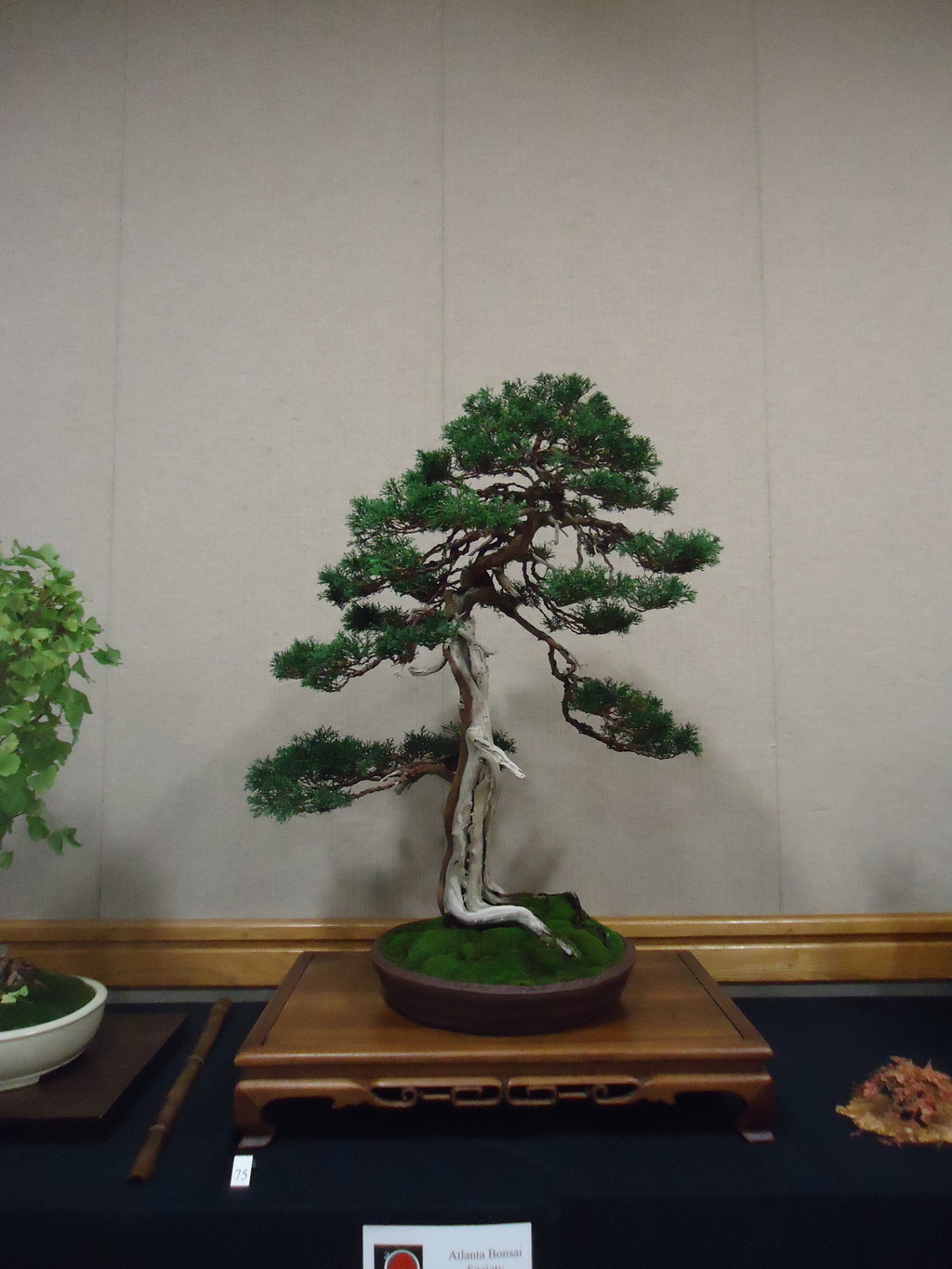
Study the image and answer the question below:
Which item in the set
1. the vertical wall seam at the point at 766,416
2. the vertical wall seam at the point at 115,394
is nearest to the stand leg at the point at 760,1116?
the vertical wall seam at the point at 766,416

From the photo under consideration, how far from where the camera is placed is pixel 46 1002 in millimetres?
1058

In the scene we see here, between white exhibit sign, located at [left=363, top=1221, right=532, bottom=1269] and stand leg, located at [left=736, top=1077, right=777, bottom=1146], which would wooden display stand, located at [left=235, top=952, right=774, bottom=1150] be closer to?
stand leg, located at [left=736, top=1077, right=777, bottom=1146]

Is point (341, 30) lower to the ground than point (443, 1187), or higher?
higher

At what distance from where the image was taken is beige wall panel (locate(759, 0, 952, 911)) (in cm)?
148

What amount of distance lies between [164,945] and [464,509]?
1.03m

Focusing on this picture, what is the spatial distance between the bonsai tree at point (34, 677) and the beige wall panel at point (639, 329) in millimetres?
733

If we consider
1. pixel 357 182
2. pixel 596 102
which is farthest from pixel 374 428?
pixel 596 102

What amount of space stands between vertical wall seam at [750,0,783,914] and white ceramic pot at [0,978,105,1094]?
118 centimetres

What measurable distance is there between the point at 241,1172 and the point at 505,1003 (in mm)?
345

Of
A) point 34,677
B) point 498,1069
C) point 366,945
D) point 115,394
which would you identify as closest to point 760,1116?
point 498,1069

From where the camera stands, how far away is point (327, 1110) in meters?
1.02

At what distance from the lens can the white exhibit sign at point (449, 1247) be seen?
810 millimetres

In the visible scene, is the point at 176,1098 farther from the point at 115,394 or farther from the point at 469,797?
the point at 115,394

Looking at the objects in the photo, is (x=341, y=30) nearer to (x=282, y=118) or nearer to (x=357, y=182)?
(x=282, y=118)
